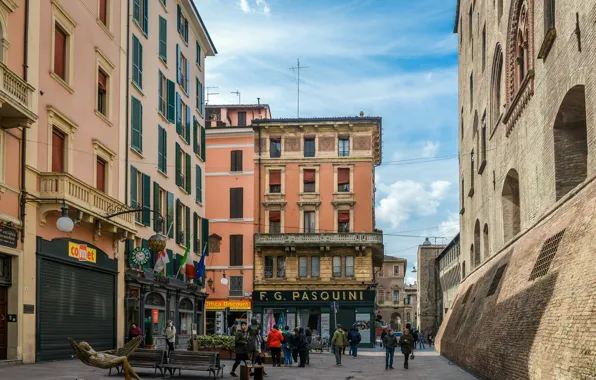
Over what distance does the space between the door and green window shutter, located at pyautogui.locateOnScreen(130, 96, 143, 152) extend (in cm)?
1073

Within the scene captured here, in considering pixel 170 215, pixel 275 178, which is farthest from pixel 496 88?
pixel 275 178

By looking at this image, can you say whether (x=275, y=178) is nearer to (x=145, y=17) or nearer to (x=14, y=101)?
(x=145, y=17)

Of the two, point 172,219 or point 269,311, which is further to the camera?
point 269,311

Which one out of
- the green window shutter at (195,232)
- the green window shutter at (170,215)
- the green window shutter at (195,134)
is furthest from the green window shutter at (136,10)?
the green window shutter at (195,232)

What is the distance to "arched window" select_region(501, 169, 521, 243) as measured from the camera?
26.8m

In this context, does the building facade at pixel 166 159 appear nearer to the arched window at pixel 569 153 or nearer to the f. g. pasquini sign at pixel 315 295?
the arched window at pixel 569 153

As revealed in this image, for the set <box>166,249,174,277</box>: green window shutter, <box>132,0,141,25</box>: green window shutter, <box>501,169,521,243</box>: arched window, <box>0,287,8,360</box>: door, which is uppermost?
<box>132,0,141,25</box>: green window shutter

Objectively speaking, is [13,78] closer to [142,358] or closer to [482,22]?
[142,358]

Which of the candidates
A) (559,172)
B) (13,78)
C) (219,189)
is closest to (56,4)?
(13,78)

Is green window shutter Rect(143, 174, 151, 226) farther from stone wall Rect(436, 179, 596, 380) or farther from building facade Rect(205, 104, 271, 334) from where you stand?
building facade Rect(205, 104, 271, 334)

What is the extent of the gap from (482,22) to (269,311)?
30106mm

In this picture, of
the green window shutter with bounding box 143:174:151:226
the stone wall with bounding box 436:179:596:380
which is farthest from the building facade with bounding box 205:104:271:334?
the stone wall with bounding box 436:179:596:380

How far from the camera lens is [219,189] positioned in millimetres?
59000

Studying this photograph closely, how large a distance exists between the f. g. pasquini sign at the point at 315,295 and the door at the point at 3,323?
3802 centimetres
